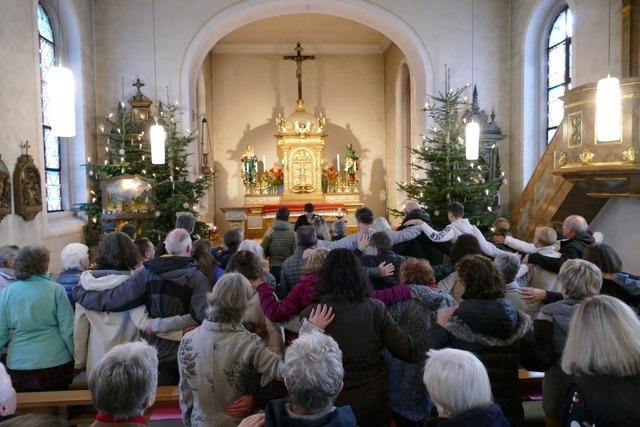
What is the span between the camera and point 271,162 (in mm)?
16328

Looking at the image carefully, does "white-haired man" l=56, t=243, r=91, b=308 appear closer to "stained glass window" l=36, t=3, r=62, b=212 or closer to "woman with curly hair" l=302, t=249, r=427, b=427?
"woman with curly hair" l=302, t=249, r=427, b=427

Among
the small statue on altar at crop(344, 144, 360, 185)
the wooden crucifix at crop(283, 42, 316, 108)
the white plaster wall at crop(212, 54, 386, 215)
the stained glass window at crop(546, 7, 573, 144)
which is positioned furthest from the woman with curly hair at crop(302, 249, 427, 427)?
the white plaster wall at crop(212, 54, 386, 215)

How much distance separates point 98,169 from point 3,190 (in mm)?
2693

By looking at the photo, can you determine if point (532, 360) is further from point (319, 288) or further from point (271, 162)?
point (271, 162)

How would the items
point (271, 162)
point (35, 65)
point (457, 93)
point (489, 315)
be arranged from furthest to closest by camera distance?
point (271, 162), point (457, 93), point (35, 65), point (489, 315)

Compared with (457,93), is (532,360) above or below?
below

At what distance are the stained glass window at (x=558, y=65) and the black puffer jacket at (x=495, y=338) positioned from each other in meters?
7.78

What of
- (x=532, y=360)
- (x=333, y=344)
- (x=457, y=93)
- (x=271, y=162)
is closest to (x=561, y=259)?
(x=532, y=360)

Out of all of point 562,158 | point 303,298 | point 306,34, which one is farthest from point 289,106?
point 303,298

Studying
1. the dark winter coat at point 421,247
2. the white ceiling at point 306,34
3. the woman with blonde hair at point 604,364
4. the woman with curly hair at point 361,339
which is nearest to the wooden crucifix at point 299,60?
the white ceiling at point 306,34

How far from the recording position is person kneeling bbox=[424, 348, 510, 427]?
1.74 m

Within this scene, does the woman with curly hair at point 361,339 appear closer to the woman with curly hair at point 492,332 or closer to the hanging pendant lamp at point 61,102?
the woman with curly hair at point 492,332

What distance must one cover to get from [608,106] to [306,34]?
1100cm

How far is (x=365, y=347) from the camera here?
2.55 meters
